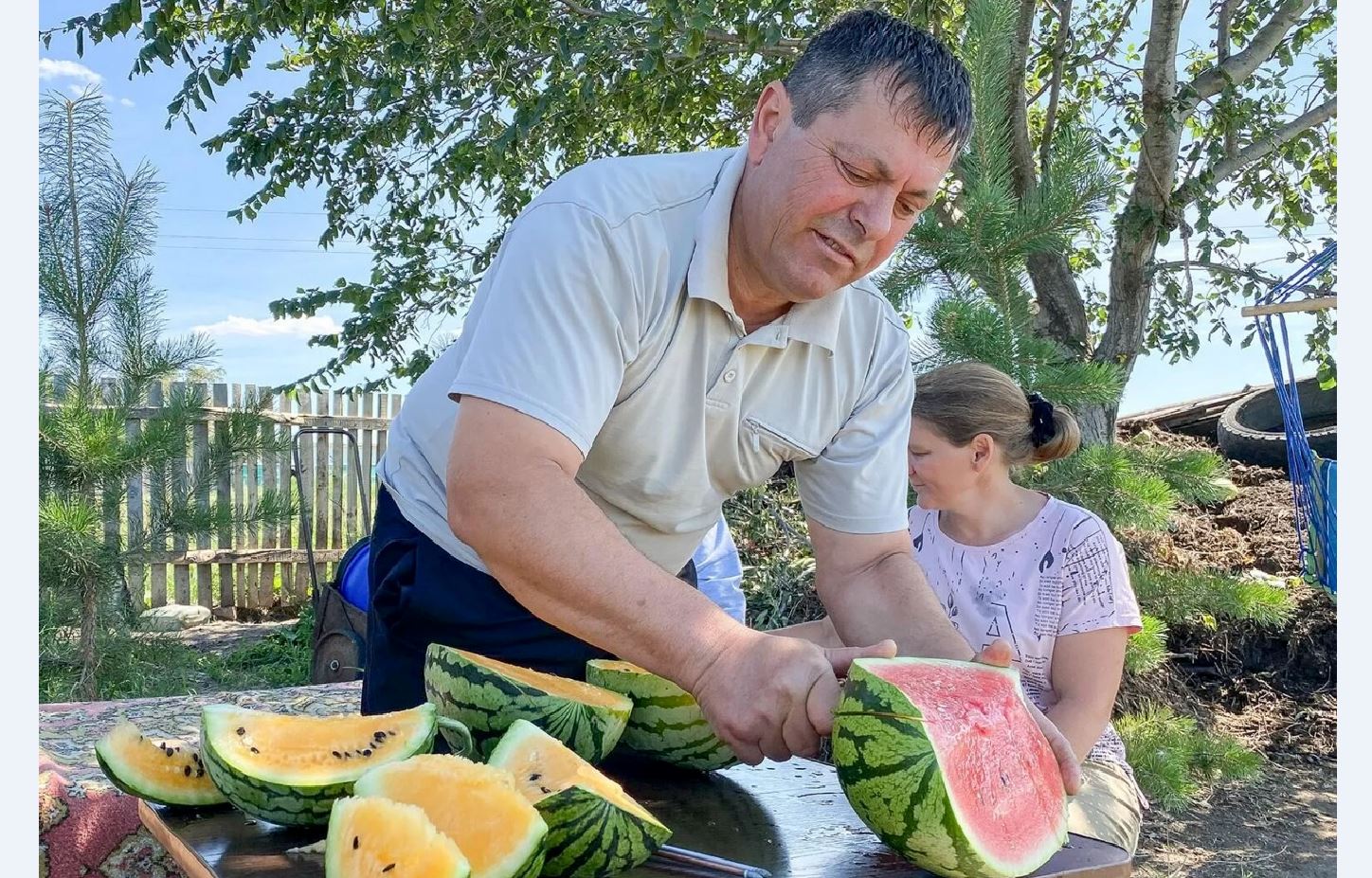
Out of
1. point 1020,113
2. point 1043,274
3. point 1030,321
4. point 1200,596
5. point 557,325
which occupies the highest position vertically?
point 1020,113

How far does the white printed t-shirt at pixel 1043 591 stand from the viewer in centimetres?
326

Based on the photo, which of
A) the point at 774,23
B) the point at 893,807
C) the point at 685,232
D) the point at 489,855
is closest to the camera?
the point at 489,855

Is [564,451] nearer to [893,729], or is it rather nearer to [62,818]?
[893,729]

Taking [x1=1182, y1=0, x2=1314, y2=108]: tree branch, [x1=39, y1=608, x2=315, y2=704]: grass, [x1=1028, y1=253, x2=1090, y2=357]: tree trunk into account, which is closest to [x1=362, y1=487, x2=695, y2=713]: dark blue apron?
[x1=39, y1=608, x2=315, y2=704]: grass

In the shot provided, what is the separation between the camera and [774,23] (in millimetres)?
5094

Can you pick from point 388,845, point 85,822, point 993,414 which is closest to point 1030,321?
point 993,414

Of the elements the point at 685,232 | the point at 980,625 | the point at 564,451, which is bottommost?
the point at 980,625

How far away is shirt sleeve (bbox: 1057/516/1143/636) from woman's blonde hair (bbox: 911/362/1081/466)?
1.40ft

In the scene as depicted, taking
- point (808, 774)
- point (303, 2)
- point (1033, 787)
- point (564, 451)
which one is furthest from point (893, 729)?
point (303, 2)

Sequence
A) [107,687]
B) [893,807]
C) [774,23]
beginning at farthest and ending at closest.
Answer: [107,687]
[774,23]
[893,807]

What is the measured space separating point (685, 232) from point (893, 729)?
3.71 feet

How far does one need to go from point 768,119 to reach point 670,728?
1224 mm

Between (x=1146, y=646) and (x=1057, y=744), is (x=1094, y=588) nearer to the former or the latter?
(x=1146, y=646)

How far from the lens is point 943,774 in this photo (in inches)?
54.2
